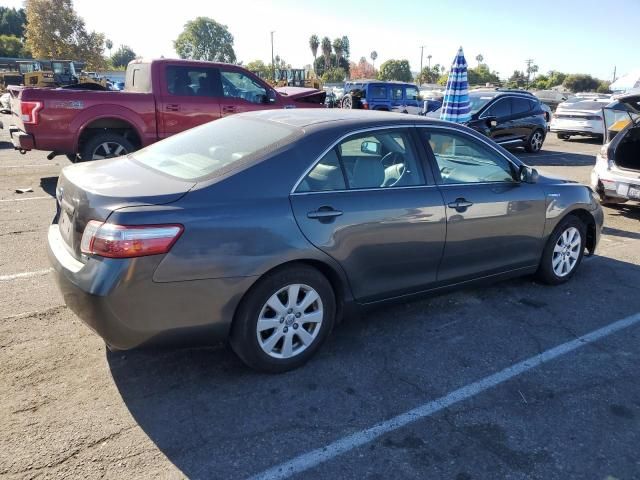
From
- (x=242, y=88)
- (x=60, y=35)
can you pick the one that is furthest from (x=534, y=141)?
(x=60, y=35)

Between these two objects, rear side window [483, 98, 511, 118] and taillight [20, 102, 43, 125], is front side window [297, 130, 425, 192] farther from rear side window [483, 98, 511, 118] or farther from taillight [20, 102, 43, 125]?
rear side window [483, 98, 511, 118]

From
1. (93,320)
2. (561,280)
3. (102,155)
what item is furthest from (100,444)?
(102,155)

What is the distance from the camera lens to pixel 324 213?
312 centimetres

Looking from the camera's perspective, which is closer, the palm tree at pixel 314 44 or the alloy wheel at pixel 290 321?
the alloy wheel at pixel 290 321

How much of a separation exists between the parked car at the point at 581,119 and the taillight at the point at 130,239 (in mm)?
17652

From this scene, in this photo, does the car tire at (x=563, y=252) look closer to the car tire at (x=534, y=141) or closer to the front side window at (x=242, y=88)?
the front side window at (x=242, y=88)

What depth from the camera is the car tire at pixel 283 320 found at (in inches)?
116

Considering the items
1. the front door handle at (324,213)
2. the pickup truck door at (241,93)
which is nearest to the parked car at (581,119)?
the pickup truck door at (241,93)

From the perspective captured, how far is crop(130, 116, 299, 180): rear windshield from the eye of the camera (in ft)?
10.2

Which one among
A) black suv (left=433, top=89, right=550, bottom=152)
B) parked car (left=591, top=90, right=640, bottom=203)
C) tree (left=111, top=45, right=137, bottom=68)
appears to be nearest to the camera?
parked car (left=591, top=90, right=640, bottom=203)

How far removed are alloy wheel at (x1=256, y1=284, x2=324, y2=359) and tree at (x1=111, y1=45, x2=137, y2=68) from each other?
444 feet

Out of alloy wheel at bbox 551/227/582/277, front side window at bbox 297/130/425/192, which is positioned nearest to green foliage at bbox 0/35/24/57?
front side window at bbox 297/130/425/192

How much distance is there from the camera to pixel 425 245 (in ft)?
11.9

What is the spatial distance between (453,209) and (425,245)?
36 centimetres
